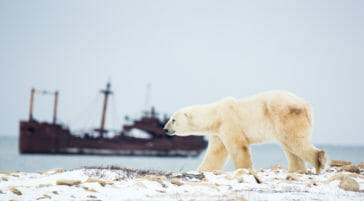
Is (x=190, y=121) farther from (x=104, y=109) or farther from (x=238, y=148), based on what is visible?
(x=104, y=109)

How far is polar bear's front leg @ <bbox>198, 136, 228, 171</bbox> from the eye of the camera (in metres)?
7.25

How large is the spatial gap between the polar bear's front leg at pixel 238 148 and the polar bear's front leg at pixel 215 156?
0.63 metres

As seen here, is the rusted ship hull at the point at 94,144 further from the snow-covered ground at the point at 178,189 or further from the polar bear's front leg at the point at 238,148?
the snow-covered ground at the point at 178,189

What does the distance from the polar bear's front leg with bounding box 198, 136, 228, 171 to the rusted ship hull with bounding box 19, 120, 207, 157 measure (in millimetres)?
37324

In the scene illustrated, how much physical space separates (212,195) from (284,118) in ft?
8.80

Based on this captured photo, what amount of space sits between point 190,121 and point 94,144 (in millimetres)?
38852

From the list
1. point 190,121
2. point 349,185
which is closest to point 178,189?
point 349,185

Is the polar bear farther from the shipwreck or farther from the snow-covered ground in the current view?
the shipwreck

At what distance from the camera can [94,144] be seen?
44312 millimetres

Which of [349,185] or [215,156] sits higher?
[215,156]

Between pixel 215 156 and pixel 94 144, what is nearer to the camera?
pixel 215 156

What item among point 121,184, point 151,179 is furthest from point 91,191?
point 151,179

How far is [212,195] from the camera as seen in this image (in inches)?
155

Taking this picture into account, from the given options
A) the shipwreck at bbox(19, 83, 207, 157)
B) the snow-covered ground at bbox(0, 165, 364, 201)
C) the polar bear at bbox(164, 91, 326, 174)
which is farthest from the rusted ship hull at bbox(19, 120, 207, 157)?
the snow-covered ground at bbox(0, 165, 364, 201)
